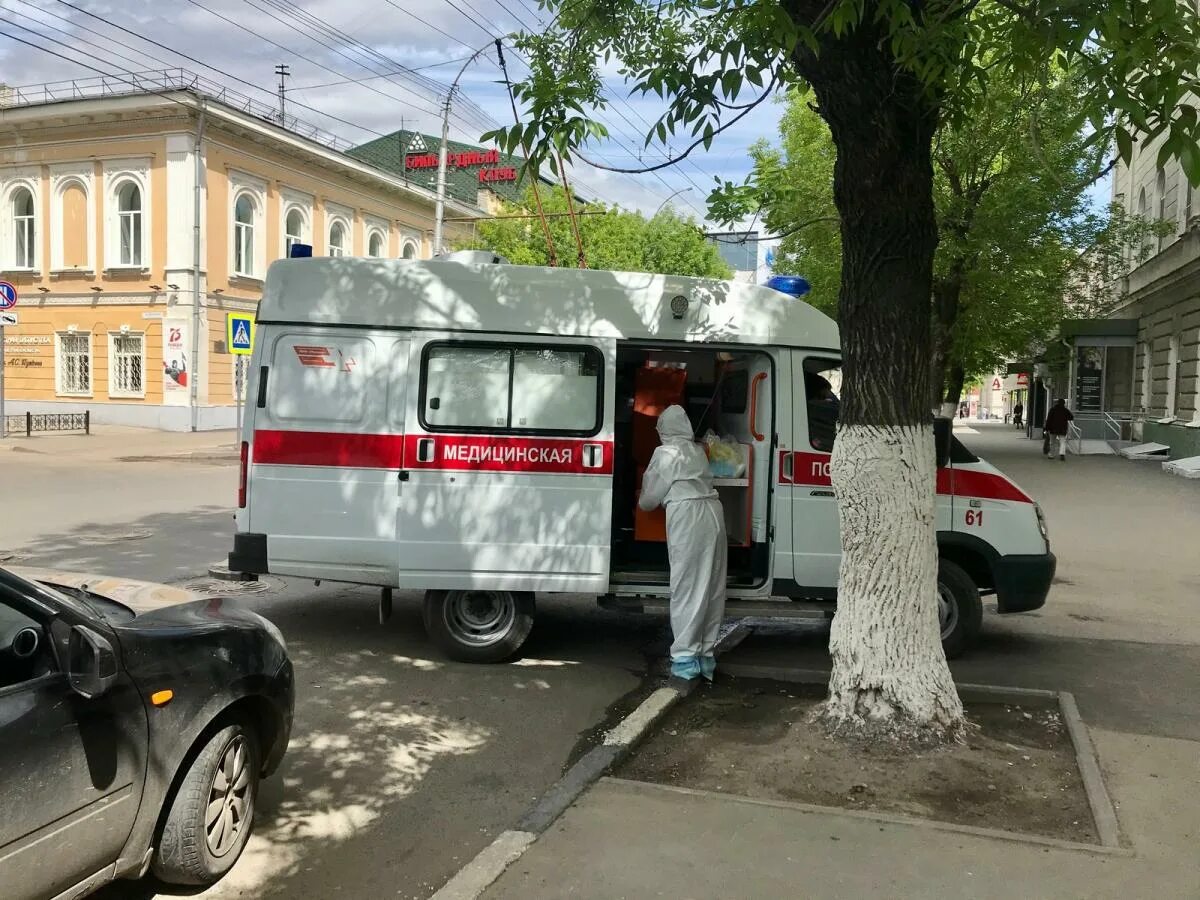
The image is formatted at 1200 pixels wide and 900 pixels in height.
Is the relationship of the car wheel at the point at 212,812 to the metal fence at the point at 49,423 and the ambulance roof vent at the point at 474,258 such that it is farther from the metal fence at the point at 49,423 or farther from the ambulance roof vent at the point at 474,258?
the metal fence at the point at 49,423

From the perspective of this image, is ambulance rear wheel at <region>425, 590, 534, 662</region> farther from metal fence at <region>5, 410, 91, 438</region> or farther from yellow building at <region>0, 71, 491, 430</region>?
yellow building at <region>0, 71, 491, 430</region>

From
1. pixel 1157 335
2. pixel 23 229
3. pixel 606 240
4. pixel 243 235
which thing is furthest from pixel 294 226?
pixel 1157 335

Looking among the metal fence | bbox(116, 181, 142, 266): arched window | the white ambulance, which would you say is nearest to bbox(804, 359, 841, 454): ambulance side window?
the white ambulance

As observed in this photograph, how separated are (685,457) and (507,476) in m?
1.15

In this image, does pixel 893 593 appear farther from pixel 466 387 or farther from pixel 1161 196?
pixel 1161 196

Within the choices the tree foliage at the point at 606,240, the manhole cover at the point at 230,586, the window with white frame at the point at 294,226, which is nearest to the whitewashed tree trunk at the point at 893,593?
the manhole cover at the point at 230,586

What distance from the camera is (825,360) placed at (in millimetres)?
6582

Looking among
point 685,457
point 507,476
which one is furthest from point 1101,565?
point 507,476

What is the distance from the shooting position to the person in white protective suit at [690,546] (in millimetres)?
5973

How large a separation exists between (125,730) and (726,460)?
4531mm

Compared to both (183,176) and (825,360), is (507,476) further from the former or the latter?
(183,176)

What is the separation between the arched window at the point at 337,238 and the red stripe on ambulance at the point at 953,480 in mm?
33962

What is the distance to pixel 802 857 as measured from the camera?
370 centimetres

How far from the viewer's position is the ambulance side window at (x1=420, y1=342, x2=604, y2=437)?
6.37 meters
